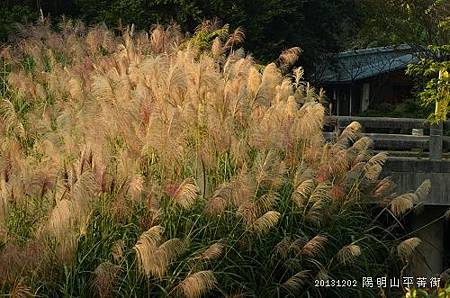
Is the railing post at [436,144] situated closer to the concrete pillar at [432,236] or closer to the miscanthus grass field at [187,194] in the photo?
the concrete pillar at [432,236]

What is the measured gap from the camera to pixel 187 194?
203 inches

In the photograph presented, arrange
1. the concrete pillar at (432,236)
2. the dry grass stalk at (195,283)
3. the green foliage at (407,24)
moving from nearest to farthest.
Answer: the dry grass stalk at (195,283), the concrete pillar at (432,236), the green foliage at (407,24)

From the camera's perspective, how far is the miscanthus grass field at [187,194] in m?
4.92

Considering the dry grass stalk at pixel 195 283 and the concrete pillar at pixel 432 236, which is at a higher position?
the dry grass stalk at pixel 195 283

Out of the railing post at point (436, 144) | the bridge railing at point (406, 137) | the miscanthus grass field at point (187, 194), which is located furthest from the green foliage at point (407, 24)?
the miscanthus grass field at point (187, 194)

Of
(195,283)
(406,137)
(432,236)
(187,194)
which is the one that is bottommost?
(432,236)

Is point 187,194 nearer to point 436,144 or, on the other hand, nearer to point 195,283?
point 195,283

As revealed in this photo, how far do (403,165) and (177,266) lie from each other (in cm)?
442

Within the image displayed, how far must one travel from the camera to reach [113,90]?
714 centimetres

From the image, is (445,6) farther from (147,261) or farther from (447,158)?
(147,261)

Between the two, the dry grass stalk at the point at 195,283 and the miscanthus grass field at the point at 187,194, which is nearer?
the dry grass stalk at the point at 195,283

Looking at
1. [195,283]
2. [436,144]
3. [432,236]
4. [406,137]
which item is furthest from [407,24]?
[195,283]

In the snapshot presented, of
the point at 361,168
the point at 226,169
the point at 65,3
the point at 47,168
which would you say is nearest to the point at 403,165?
the point at 361,168

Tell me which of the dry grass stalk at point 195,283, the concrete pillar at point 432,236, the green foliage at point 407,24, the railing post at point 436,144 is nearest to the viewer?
the dry grass stalk at point 195,283
